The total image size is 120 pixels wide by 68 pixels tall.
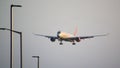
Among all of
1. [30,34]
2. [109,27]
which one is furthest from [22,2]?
[109,27]

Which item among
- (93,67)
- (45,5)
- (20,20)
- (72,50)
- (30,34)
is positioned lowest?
(93,67)

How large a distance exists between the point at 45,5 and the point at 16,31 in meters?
0.47

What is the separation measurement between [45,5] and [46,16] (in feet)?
0.44

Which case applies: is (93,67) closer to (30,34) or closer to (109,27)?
(109,27)

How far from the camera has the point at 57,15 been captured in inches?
108

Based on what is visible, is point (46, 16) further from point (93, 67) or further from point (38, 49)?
point (93, 67)

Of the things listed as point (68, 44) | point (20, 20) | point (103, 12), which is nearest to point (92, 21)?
point (103, 12)

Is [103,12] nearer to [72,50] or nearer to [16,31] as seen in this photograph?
[72,50]

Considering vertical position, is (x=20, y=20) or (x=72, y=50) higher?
(x=20, y=20)

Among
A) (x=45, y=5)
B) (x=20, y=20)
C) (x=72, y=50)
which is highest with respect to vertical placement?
(x=45, y=5)

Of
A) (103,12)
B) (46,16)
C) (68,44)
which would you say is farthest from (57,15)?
(103,12)

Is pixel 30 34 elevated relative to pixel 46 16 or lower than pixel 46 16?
lower

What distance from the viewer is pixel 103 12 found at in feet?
9.20

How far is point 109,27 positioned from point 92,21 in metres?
0.23
